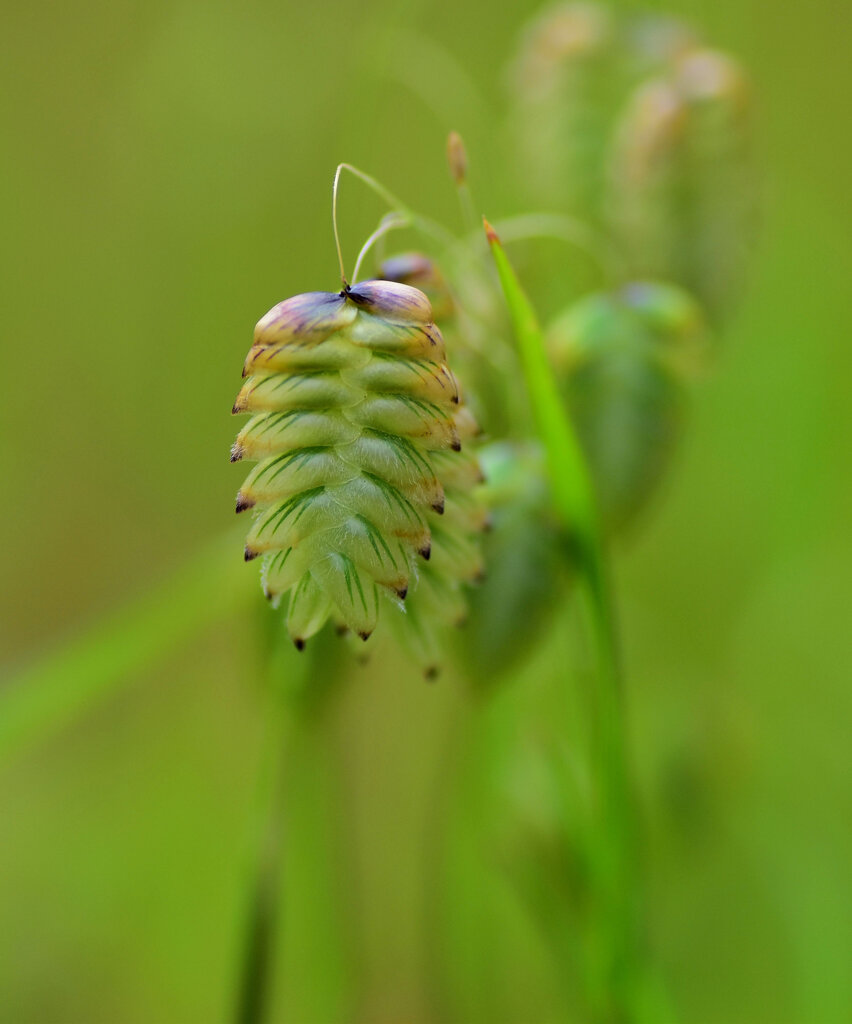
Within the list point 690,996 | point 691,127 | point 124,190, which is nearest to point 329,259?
point 124,190

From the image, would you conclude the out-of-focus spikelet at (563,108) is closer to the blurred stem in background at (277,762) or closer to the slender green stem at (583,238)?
the slender green stem at (583,238)

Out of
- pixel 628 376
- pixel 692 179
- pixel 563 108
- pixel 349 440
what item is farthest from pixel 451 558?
pixel 563 108

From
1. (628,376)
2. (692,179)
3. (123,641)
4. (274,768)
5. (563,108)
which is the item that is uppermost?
(563,108)

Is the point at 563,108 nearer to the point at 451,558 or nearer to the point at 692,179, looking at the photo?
the point at 692,179

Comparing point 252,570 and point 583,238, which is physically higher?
point 583,238

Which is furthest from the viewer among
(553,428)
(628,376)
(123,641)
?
(123,641)

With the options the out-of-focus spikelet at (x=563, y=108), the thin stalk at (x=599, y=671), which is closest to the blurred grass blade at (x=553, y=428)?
the thin stalk at (x=599, y=671)
